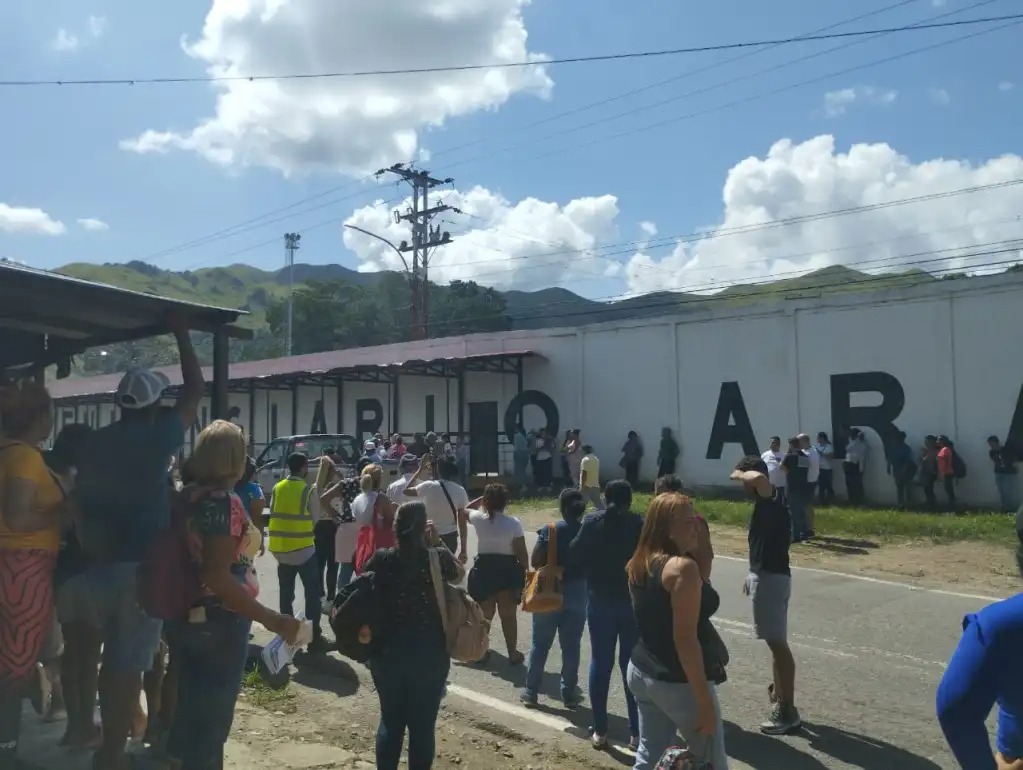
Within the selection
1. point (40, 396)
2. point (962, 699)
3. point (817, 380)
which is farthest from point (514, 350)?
point (962, 699)

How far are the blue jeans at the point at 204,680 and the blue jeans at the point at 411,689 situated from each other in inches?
24.3

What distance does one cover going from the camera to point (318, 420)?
35.4 m

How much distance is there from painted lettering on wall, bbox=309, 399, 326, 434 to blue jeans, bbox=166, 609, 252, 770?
3162 centimetres

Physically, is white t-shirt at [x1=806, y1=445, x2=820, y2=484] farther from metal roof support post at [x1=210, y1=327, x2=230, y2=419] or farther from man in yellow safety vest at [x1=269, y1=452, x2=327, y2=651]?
metal roof support post at [x1=210, y1=327, x2=230, y2=419]

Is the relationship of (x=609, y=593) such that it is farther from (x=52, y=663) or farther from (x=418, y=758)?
(x=52, y=663)

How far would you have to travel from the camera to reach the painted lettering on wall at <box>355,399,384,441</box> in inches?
1286

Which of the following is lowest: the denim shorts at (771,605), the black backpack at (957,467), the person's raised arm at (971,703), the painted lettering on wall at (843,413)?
the denim shorts at (771,605)

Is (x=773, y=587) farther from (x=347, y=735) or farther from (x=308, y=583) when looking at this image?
(x=308, y=583)

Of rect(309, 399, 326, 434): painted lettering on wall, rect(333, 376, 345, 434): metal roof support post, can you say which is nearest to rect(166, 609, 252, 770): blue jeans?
rect(333, 376, 345, 434): metal roof support post

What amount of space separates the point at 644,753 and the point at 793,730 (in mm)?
2406

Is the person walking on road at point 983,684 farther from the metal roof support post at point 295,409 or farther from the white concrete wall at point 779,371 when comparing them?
the metal roof support post at point 295,409

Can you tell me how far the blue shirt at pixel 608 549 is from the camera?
18.9 feet

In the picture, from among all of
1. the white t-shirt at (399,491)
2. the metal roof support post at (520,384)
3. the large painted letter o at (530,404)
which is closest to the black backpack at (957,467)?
the large painted letter o at (530,404)

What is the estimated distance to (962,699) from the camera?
222 centimetres
